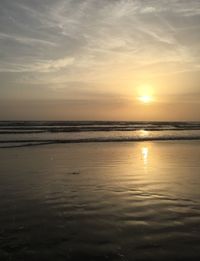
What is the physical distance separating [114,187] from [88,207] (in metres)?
2.30

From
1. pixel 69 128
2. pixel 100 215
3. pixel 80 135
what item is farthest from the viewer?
pixel 69 128

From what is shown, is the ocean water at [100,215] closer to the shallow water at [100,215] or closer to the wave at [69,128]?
the shallow water at [100,215]

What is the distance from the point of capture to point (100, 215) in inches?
263

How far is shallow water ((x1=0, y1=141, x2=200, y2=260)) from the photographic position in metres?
4.96

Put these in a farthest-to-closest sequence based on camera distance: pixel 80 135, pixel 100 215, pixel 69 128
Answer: pixel 69 128, pixel 80 135, pixel 100 215

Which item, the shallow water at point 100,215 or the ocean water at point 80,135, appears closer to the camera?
the shallow water at point 100,215

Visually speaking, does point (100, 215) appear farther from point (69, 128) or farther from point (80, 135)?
point (69, 128)

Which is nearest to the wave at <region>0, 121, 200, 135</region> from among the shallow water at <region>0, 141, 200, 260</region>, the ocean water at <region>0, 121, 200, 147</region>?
the ocean water at <region>0, 121, 200, 147</region>

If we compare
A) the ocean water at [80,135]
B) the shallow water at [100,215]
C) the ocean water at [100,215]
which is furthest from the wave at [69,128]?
the shallow water at [100,215]

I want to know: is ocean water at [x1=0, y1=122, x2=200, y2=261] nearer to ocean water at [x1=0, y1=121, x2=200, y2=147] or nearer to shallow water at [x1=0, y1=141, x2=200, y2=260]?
shallow water at [x1=0, y1=141, x2=200, y2=260]

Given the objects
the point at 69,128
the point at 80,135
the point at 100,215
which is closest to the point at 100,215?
the point at 100,215

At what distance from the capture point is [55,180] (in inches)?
419

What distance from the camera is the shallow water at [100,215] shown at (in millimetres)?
4957

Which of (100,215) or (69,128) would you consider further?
(69,128)
